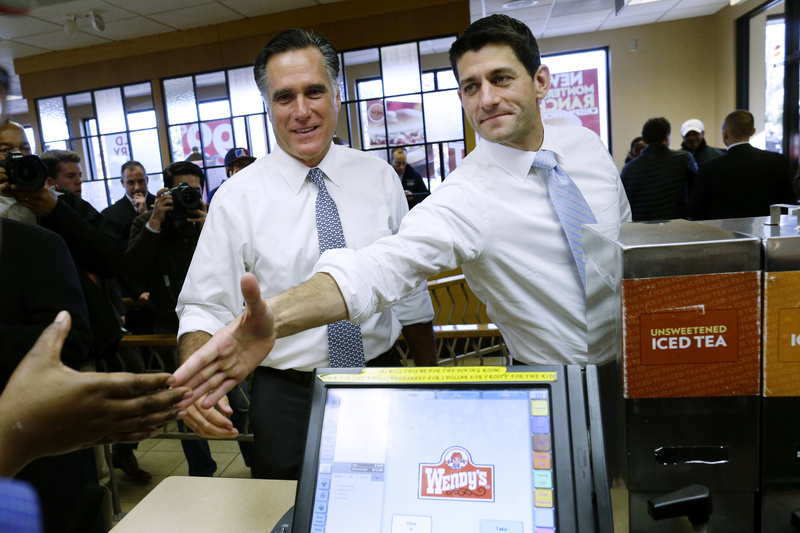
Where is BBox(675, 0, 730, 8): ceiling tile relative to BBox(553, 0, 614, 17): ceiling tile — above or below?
above

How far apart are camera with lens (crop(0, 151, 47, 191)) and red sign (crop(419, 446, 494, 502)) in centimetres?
163

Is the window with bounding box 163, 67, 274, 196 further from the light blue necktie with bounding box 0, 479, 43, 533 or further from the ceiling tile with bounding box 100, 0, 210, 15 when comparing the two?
the light blue necktie with bounding box 0, 479, 43, 533

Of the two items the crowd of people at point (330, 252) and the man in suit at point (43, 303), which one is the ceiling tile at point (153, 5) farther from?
the man in suit at point (43, 303)

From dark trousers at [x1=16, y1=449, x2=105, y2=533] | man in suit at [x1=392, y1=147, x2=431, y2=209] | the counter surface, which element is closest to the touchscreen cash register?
the counter surface

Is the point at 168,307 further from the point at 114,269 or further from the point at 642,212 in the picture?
the point at 642,212

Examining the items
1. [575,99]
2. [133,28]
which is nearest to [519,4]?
[575,99]

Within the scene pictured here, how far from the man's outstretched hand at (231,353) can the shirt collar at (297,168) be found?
694 millimetres

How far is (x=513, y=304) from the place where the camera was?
3.62 ft

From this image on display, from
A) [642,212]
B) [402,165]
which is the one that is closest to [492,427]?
[642,212]

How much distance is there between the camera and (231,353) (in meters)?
0.70

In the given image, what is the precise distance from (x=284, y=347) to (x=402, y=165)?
14.1 feet

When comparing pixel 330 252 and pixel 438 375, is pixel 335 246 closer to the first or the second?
pixel 330 252

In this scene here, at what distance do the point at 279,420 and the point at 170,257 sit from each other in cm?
150

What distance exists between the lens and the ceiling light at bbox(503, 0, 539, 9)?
6005 mm
